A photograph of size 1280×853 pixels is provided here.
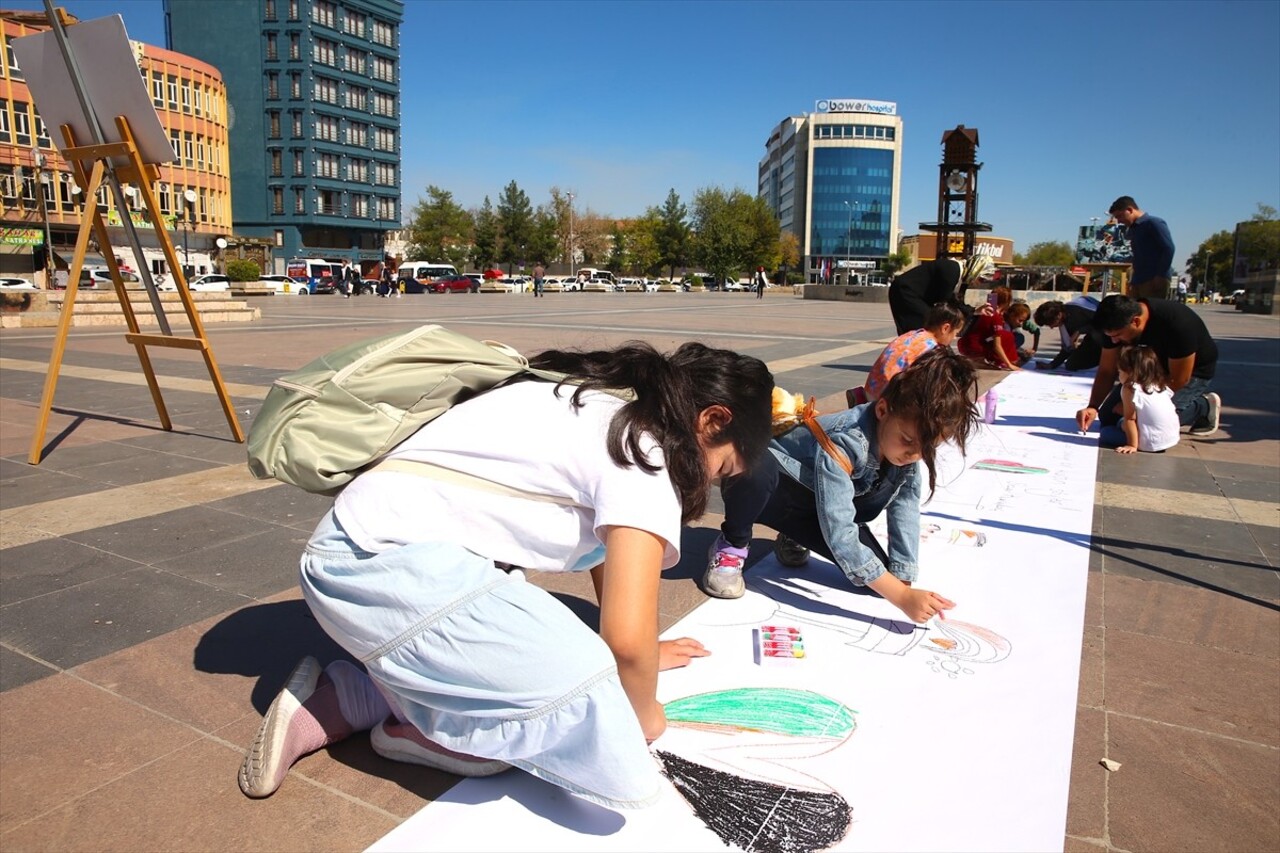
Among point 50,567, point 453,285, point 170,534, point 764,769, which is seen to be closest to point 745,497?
point 764,769

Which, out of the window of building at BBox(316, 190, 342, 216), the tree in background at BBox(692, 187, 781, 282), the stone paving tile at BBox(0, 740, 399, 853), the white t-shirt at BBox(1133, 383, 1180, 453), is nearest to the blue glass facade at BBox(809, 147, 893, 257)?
the tree in background at BBox(692, 187, 781, 282)

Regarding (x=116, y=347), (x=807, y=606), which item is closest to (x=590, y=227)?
(x=116, y=347)

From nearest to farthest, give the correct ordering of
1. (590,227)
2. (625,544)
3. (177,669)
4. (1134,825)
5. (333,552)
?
(625,544)
(333,552)
(1134,825)
(177,669)
(590,227)

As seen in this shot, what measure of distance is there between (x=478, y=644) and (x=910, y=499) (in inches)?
74.5

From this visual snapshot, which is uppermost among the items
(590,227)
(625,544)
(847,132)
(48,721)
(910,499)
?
(847,132)

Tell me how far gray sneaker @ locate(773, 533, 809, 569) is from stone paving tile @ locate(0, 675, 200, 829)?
7.15ft

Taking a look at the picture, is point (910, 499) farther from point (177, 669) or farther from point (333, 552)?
point (177, 669)

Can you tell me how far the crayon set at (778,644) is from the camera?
2.70 meters

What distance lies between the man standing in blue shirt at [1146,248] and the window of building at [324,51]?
6757cm

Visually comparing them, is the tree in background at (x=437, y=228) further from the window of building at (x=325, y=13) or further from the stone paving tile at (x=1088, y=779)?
the stone paving tile at (x=1088, y=779)

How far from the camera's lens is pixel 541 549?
180 cm

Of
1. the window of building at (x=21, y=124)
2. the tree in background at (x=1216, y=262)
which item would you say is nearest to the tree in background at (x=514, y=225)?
the window of building at (x=21, y=124)

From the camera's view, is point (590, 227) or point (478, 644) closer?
point (478, 644)

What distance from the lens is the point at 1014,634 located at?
289cm
